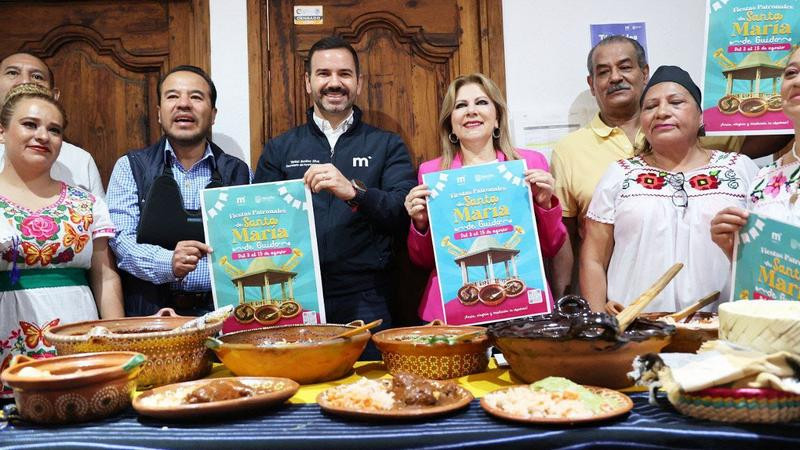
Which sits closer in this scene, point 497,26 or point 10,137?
point 10,137

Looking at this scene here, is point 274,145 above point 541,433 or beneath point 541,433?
above

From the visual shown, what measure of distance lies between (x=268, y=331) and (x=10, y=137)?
4.75 feet

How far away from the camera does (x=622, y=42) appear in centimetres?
313

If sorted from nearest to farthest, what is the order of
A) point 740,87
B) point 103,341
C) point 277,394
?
point 277,394 → point 103,341 → point 740,87

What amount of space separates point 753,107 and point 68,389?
2481 mm

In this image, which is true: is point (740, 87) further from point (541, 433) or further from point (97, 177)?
point (97, 177)

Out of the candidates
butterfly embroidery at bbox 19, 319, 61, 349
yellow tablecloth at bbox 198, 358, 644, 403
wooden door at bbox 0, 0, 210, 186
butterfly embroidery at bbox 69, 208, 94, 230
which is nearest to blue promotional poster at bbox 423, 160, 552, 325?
yellow tablecloth at bbox 198, 358, 644, 403

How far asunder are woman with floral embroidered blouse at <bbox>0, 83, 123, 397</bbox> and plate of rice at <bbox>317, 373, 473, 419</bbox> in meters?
1.52

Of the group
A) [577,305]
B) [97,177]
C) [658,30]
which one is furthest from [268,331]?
[658,30]

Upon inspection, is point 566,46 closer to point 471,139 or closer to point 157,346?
point 471,139

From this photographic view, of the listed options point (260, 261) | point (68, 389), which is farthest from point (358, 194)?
point (68, 389)

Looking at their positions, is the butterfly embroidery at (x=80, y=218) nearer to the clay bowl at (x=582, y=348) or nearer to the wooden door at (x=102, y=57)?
the wooden door at (x=102, y=57)

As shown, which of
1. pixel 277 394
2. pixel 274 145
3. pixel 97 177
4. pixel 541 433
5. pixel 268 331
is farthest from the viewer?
pixel 97 177

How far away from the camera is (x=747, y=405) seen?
1249mm
